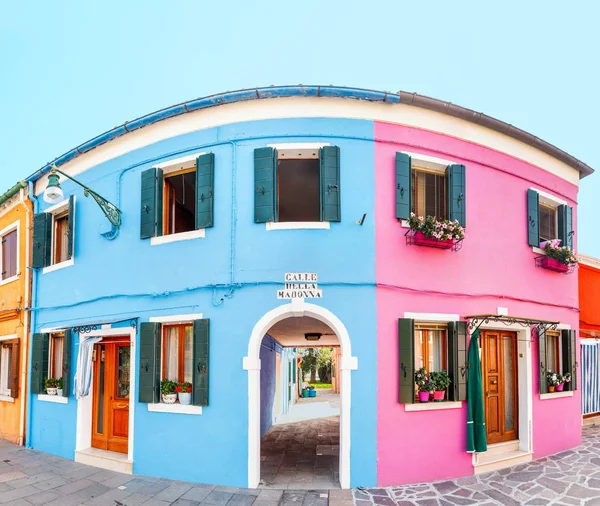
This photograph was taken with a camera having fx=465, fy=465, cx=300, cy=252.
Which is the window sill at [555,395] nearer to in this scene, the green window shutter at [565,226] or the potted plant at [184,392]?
the green window shutter at [565,226]

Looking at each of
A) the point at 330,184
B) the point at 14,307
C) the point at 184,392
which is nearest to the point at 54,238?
the point at 14,307

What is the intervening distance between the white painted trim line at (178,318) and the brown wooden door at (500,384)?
537 centimetres

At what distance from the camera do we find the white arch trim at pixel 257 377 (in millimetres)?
7082

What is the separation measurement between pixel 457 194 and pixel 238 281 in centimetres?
409

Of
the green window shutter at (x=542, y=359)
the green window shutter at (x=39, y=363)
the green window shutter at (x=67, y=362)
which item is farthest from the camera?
the green window shutter at (x=39, y=363)

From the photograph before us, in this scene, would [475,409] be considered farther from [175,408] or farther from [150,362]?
[150,362]

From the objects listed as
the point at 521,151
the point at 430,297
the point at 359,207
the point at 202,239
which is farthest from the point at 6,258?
the point at 521,151

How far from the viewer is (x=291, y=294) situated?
7359 millimetres

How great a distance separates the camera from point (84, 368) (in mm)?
8586

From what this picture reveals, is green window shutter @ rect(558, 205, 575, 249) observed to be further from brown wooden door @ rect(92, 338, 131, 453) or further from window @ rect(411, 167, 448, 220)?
brown wooden door @ rect(92, 338, 131, 453)

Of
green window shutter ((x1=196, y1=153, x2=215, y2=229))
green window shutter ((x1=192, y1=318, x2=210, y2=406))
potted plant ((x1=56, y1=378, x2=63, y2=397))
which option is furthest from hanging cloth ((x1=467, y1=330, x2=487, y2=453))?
potted plant ((x1=56, y1=378, x2=63, y2=397))

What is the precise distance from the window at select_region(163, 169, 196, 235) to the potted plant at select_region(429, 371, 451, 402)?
5.33 metres

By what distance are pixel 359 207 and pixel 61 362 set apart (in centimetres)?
723

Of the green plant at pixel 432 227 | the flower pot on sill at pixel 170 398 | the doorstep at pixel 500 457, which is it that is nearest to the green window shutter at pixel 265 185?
the green plant at pixel 432 227
